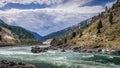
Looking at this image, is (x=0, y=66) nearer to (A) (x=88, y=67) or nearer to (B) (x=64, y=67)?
(B) (x=64, y=67)

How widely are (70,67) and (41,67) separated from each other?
11.2 meters

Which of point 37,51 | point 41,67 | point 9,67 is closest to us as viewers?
point 9,67

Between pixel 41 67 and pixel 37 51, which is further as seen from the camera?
pixel 37 51

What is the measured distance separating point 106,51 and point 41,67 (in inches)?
3915

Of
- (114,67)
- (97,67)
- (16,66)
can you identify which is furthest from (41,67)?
(114,67)

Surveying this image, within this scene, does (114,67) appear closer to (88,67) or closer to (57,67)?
(88,67)

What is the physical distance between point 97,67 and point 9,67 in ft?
116

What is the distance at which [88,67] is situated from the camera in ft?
354

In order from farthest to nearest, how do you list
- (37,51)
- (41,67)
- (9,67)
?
1. (37,51)
2. (41,67)
3. (9,67)

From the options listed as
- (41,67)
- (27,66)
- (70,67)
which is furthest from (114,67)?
(27,66)

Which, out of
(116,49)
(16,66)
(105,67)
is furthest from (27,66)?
(116,49)

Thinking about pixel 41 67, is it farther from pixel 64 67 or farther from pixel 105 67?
pixel 105 67

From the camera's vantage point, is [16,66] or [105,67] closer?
[16,66]

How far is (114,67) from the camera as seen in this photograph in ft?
362
